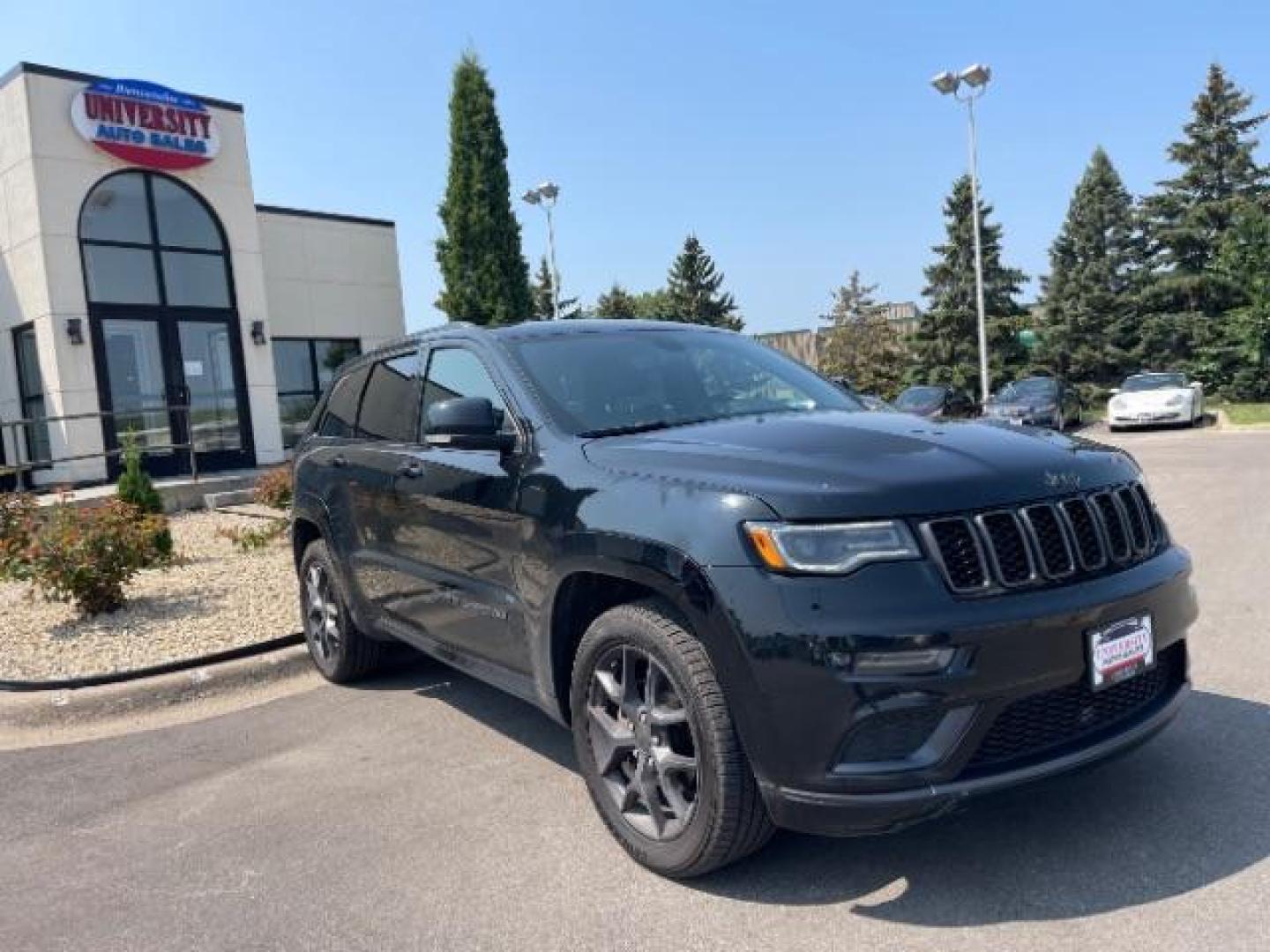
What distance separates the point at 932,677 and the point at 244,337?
16819 millimetres

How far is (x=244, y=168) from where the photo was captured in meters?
17.3

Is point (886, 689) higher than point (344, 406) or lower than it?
lower

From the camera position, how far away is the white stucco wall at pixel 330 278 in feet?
62.8

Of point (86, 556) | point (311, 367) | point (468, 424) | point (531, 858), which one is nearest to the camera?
point (531, 858)

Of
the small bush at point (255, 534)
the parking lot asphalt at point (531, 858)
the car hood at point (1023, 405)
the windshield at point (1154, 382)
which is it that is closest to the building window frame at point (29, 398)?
the small bush at point (255, 534)

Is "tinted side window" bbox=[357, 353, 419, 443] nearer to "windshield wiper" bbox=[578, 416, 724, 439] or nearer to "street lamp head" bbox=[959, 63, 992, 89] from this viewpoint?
"windshield wiper" bbox=[578, 416, 724, 439]

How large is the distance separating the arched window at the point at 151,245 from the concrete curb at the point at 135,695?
38.7 ft

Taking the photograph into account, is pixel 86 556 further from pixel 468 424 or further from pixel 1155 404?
pixel 1155 404

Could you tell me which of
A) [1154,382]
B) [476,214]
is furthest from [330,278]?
[1154,382]

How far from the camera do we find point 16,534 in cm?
762

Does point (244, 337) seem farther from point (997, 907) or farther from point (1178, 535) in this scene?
point (997, 907)

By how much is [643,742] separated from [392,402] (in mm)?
2393

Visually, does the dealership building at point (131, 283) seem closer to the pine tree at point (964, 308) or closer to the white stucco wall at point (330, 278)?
the white stucco wall at point (330, 278)

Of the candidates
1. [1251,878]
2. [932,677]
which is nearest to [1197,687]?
[1251,878]
